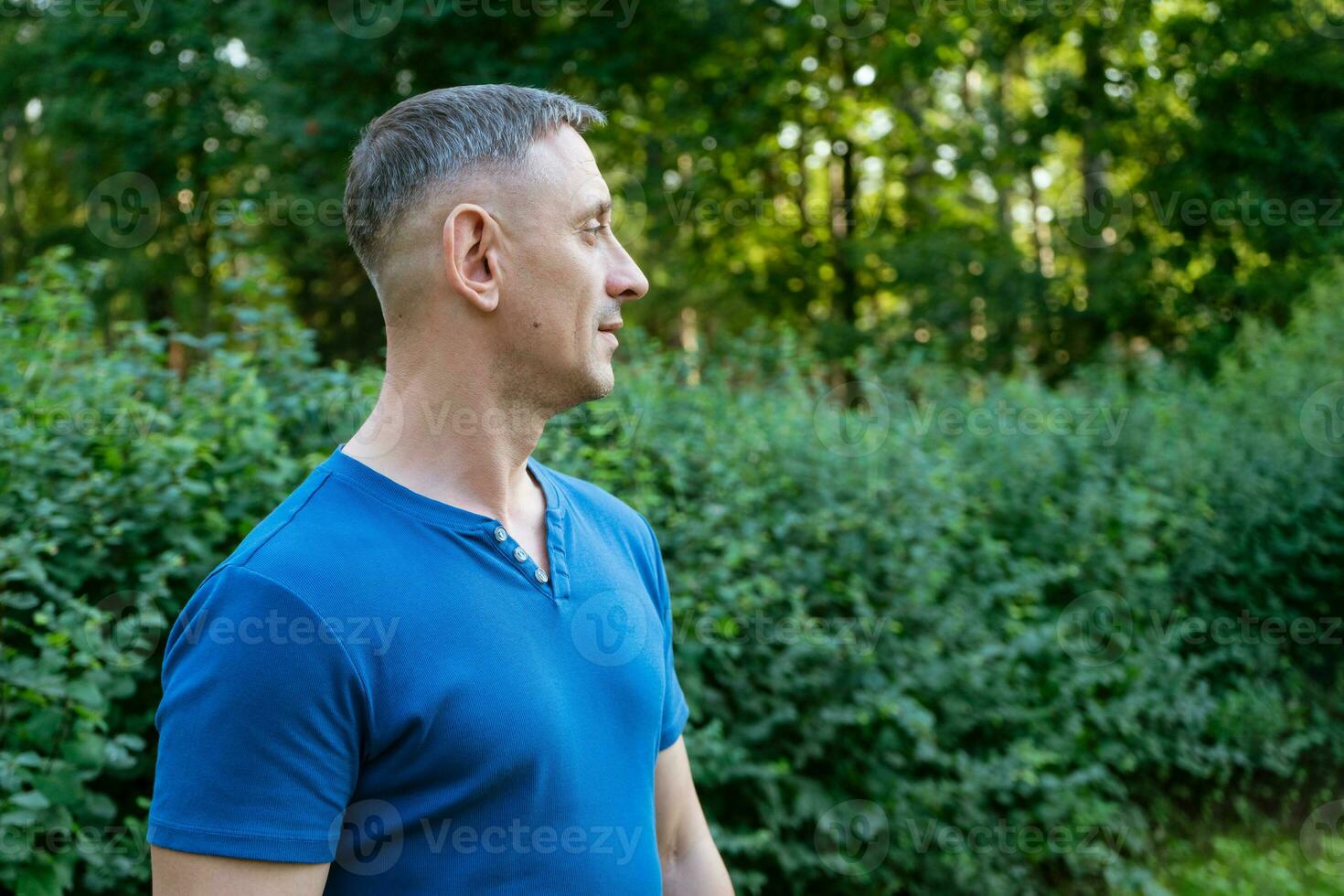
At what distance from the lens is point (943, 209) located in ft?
59.3

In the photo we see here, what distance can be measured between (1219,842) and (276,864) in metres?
5.70

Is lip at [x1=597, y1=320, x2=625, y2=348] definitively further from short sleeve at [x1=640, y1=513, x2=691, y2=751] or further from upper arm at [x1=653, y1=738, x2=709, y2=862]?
upper arm at [x1=653, y1=738, x2=709, y2=862]

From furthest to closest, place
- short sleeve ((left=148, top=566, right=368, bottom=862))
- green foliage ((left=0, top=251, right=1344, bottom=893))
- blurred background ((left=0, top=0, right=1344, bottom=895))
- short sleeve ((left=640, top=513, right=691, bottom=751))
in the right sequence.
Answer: blurred background ((left=0, top=0, right=1344, bottom=895))
green foliage ((left=0, top=251, right=1344, bottom=893))
short sleeve ((left=640, top=513, right=691, bottom=751))
short sleeve ((left=148, top=566, right=368, bottom=862))

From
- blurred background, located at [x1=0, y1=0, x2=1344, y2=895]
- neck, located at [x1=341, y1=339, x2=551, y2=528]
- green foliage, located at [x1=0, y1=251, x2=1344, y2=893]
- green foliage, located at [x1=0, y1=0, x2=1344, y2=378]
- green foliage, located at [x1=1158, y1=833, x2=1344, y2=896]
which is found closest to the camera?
neck, located at [x1=341, y1=339, x2=551, y2=528]

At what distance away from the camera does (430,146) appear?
1.62m

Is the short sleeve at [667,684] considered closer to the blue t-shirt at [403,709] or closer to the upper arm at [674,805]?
the upper arm at [674,805]

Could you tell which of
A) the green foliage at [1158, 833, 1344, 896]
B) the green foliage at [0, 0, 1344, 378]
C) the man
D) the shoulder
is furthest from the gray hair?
the green foliage at [0, 0, 1344, 378]

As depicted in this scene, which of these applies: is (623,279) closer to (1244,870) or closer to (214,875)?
(214,875)

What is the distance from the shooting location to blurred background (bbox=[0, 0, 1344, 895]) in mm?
3307

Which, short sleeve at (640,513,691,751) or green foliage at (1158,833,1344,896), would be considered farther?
green foliage at (1158,833,1344,896)

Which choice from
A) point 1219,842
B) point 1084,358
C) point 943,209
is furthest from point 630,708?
point 943,209

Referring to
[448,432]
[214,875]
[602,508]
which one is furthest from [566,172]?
[214,875]

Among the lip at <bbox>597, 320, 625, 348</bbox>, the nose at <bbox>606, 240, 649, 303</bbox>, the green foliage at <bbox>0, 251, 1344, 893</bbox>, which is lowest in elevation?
the green foliage at <bbox>0, 251, 1344, 893</bbox>

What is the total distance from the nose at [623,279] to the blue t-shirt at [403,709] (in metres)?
0.37
